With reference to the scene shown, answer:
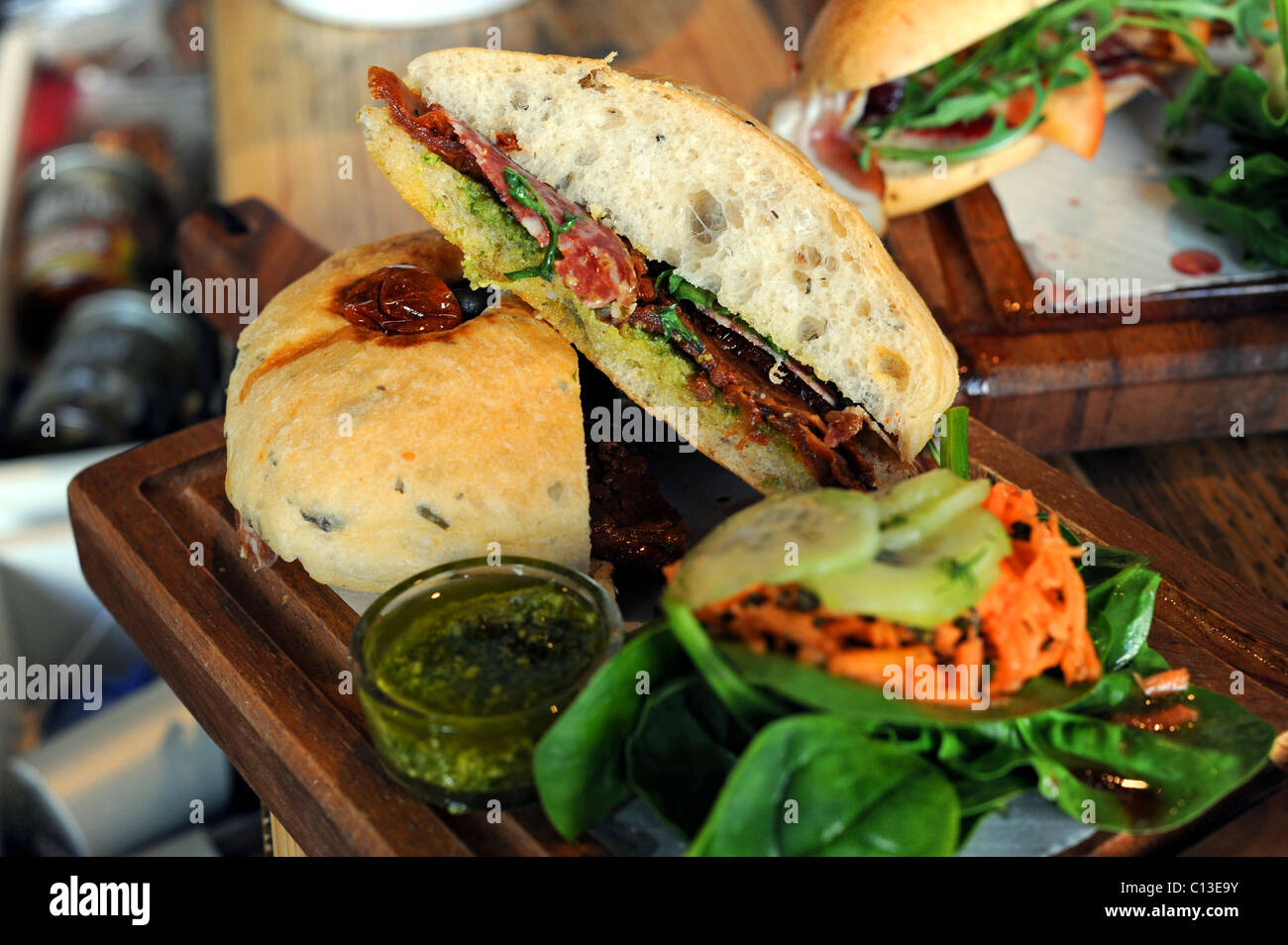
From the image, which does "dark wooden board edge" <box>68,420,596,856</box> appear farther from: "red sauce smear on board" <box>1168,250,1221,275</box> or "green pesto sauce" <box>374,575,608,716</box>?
"red sauce smear on board" <box>1168,250,1221,275</box>

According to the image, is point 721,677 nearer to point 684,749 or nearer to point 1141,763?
point 684,749

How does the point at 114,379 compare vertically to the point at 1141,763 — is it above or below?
below

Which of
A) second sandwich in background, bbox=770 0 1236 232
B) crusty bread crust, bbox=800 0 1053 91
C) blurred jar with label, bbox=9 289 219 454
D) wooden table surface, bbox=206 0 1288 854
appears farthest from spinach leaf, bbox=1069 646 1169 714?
blurred jar with label, bbox=9 289 219 454

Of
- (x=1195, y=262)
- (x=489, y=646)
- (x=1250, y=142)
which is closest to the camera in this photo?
(x=489, y=646)

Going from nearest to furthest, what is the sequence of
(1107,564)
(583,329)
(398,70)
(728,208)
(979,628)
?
1. (979,628)
2. (1107,564)
3. (728,208)
4. (583,329)
5. (398,70)

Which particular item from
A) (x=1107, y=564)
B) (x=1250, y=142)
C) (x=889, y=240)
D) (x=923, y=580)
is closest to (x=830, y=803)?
(x=923, y=580)
